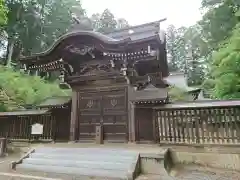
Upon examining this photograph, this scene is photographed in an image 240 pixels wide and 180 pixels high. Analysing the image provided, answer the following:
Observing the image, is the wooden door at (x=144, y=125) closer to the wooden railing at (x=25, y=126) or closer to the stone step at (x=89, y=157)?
the stone step at (x=89, y=157)

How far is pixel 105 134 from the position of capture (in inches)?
332

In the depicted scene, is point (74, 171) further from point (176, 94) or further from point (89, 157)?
point (176, 94)

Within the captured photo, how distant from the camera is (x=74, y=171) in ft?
19.5

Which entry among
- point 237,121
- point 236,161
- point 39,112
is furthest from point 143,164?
point 39,112

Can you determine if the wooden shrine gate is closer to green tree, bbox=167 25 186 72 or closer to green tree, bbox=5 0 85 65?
green tree, bbox=5 0 85 65

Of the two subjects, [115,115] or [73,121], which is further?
[73,121]


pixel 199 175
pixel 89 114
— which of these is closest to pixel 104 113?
pixel 89 114

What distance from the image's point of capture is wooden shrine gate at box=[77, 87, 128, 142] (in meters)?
8.25

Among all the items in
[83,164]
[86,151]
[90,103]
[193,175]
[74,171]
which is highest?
[90,103]

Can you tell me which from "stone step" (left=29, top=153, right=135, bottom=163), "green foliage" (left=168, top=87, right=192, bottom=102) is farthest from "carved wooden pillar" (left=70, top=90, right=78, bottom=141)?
"green foliage" (left=168, top=87, right=192, bottom=102)

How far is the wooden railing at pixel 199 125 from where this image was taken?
6.49 m

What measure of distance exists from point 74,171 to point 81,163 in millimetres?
337

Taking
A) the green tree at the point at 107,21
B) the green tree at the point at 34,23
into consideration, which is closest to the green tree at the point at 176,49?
the green tree at the point at 107,21

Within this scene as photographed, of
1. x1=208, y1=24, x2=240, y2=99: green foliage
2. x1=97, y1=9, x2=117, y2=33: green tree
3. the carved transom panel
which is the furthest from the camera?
x1=97, y1=9, x2=117, y2=33: green tree
